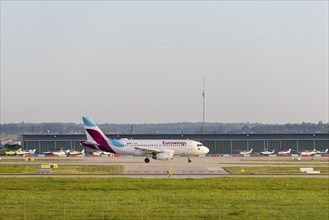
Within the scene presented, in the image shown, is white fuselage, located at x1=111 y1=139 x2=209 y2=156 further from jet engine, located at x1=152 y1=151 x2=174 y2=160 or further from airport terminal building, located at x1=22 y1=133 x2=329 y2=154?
airport terminal building, located at x1=22 y1=133 x2=329 y2=154

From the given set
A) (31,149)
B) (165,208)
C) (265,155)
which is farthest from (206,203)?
(31,149)

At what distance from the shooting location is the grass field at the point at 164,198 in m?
40.6

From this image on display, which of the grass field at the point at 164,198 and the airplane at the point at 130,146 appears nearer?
the grass field at the point at 164,198

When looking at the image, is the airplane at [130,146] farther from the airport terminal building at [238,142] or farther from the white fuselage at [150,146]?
the airport terminal building at [238,142]

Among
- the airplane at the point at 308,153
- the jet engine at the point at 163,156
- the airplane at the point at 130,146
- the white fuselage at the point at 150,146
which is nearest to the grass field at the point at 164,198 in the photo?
the jet engine at the point at 163,156

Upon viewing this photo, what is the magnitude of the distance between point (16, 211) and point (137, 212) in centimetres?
721

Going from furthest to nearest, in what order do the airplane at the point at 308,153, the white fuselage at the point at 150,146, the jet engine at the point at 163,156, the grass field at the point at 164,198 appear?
the airplane at the point at 308,153 → the white fuselage at the point at 150,146 → the jet engine at the point at 163,156 → the grass field at the point at 164,198

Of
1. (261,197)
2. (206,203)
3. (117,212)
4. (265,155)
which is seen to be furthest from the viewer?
(265,155)

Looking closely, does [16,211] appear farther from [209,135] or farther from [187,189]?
[209,135]

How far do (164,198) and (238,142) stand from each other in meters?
105

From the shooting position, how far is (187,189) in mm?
55469

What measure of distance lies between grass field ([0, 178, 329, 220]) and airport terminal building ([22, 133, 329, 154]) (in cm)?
8622

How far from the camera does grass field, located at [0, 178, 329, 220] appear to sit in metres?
40.6

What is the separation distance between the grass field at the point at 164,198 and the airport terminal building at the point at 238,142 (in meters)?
→ 86.2
